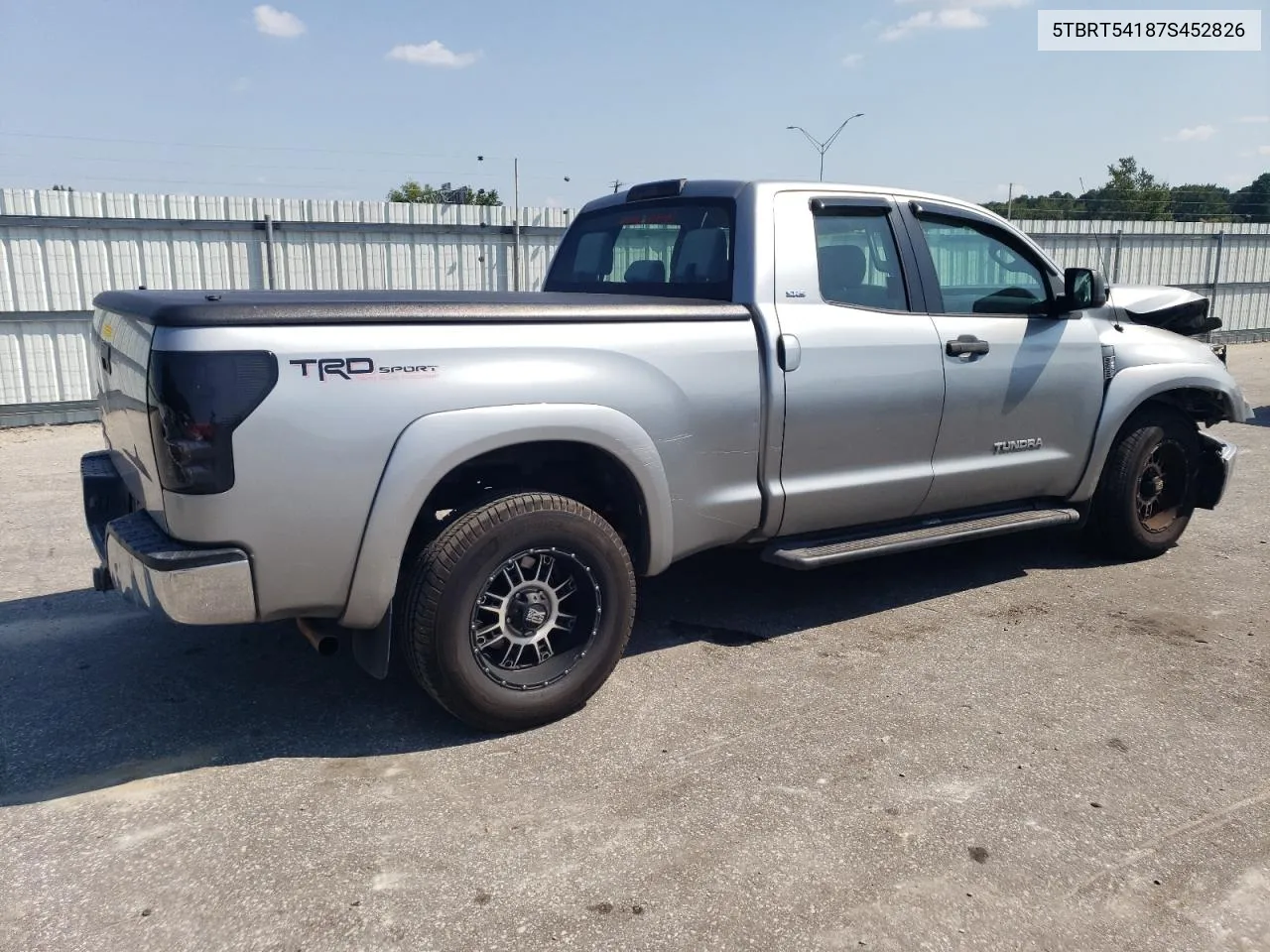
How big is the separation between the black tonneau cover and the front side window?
1339 mm

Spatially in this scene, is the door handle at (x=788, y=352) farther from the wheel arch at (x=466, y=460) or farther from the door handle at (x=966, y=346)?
the door handle at (x=966, y=346)

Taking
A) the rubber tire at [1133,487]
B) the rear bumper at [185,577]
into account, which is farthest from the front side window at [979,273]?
the rear bumper at [185,577]

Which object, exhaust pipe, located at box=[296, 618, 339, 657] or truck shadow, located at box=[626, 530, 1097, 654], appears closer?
exhaust pipe, located at box=[296, 618, 339, 657]

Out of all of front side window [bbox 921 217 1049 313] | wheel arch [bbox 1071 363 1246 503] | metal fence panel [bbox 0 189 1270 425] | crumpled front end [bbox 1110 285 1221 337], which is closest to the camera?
front side window [bbox 921 217 1049 313]

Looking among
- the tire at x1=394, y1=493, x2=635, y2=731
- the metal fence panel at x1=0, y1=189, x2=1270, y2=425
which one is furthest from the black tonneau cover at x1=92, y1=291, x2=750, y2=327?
the metal fence panel at x1=0, y1=189, x2=1270, y2=425

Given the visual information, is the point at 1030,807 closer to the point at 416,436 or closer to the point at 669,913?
the point at 669,913

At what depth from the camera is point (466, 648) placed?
137 inches

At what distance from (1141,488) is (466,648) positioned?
4111 mm

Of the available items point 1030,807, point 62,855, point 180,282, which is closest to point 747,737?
point 1030,807

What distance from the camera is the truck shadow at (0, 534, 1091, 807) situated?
3.54 meters

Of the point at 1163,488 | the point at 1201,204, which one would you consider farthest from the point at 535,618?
the point at 1201,204

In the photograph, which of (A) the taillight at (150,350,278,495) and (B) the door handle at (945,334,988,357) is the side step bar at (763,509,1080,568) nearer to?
(B) the door handle at (945,334,988,357)

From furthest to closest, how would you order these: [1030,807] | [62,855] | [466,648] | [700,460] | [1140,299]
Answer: [1140,299], [700,460], [466,648], [1030,807], [62,855]

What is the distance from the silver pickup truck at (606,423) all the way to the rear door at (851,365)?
13 mm
